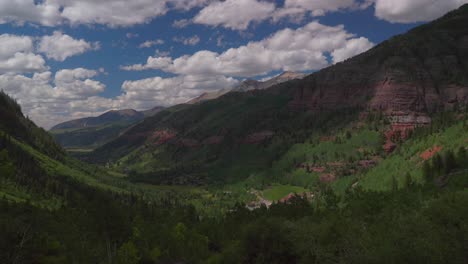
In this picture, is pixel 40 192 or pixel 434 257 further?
pixel 40 192

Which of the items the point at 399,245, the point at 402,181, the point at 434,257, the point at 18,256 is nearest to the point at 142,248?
the point at 18,256

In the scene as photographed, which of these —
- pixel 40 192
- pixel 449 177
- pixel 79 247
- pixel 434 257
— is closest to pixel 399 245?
pixel 434 257

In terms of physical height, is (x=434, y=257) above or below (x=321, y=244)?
above

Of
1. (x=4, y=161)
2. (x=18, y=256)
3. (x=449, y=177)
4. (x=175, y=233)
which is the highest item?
(x=4, y=161)

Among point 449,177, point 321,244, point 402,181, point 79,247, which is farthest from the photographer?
point 402,181

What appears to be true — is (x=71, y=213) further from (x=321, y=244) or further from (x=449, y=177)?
(x=449, y=177)

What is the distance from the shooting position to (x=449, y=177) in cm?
15025

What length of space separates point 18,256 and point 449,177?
156 m

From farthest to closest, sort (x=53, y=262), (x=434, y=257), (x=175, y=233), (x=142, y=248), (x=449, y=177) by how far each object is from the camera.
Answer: (x=449, y=177) → (x=175, y=233) → (x=142, y=248) → (x=53, y=262) → (x=434, y=257)

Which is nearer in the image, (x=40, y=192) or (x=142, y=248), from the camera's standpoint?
(x=142, y=248)

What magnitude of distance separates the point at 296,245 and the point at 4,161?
236ft

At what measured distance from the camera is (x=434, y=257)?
49406 mm

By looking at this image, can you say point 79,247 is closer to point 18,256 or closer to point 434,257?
point 18,256

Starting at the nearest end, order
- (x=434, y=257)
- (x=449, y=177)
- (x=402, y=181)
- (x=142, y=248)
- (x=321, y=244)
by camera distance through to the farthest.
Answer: (x=434, y=257)
(x=321, y=244)
(x=142, y=248)
(x=449, y=177)
(x=402, y=181)
